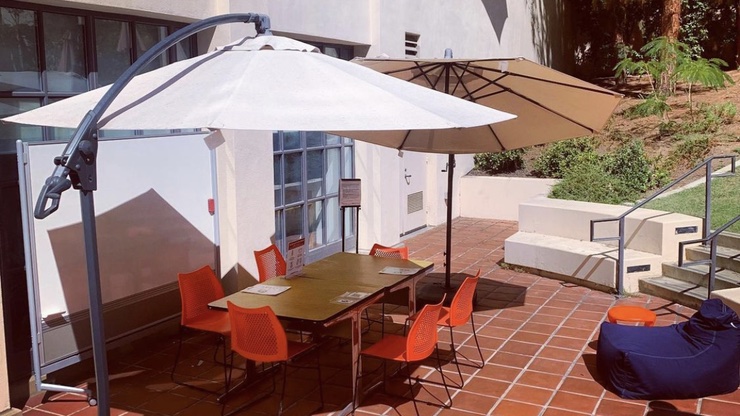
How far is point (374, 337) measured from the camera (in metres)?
7.47

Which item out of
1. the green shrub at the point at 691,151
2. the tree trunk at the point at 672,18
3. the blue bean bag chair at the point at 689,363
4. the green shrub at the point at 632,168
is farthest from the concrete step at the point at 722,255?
the tree trunk at the point at 672,18

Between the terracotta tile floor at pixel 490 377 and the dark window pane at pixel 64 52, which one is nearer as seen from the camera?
the terracotta tile floor at pixel 490 377

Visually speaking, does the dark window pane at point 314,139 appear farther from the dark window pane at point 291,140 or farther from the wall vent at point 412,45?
the wall vent at point 412,45

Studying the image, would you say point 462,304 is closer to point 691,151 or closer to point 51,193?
point 51,193

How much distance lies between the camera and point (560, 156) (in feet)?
46.0

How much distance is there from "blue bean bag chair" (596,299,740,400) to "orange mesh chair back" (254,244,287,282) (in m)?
3.33

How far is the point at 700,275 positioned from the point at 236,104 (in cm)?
675

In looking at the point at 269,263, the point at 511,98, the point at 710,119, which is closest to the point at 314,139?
the point at 269,263

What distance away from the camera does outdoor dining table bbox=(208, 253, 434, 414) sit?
539 cm

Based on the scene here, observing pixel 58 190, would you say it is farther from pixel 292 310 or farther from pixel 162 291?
pixel 162 291

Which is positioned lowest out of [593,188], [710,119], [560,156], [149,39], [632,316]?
[632,316]

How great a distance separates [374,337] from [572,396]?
225 centimetres

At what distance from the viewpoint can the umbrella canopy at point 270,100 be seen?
373 centimetres

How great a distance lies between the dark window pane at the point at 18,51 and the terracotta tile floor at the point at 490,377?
2.60 metres
